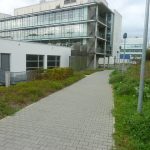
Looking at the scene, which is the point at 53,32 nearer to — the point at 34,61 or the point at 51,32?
the point at 51,32

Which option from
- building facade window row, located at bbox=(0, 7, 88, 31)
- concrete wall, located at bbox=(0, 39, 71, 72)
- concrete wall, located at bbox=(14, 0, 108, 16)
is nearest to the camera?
concrete wall, located at bbox=(0, 39, 71, 72)

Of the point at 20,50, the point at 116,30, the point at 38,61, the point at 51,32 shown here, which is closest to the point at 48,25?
the point at 51,32

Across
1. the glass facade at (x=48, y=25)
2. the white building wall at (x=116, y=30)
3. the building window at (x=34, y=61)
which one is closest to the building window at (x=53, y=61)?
the building window at (x=34, y=61)

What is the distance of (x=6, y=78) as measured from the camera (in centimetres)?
1677

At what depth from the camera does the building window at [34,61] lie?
2489 centimetres

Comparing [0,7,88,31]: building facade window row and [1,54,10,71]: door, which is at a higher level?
[0,7,88,31]: building facade window row

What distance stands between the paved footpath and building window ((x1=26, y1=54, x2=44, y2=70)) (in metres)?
16.1

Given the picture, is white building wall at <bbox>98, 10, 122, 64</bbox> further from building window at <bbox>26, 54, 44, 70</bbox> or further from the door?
the door

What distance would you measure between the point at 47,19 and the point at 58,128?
140 feet

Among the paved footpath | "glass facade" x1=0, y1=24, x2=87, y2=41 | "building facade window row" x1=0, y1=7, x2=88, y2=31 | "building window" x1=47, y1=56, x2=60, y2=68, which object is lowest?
the paved footpath

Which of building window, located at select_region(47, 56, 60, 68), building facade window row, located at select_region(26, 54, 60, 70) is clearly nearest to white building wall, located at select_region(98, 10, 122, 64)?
building window, located at select_region(47, 56, 60, 68)

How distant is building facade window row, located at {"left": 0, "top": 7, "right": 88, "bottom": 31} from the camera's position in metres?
42.2

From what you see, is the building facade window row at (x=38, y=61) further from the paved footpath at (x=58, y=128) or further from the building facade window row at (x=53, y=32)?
the paved footpath at (x=58, y=128)

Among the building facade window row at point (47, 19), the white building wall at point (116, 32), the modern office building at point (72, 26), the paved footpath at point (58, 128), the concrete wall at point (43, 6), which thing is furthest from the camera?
the white building wall at point (116, 32)
